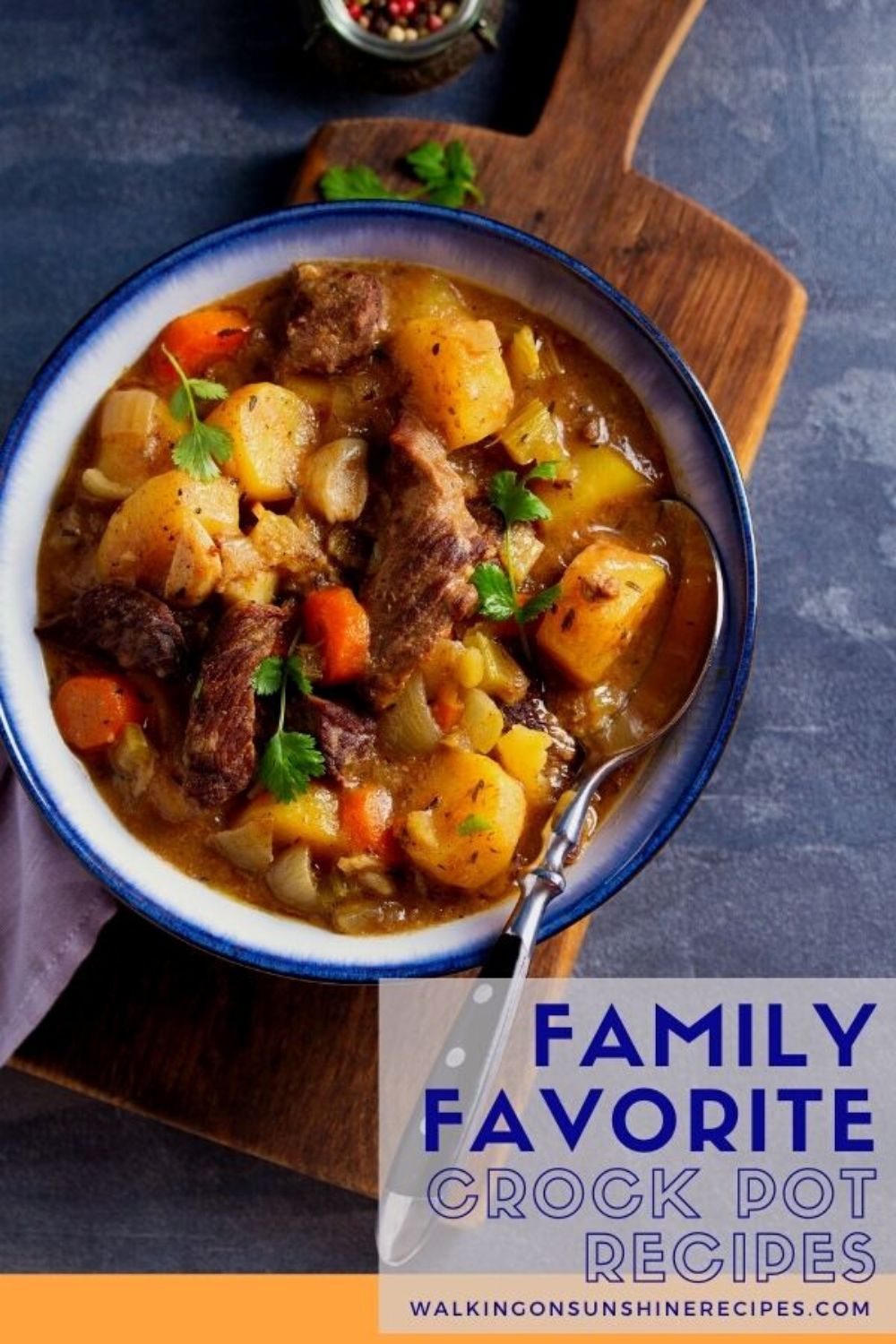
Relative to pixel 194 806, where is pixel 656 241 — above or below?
above

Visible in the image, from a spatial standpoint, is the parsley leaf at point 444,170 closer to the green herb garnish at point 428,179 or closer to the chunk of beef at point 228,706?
the green herb garnish at point 428,179

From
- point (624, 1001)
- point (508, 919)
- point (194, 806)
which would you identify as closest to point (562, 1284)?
point (624, 1001)

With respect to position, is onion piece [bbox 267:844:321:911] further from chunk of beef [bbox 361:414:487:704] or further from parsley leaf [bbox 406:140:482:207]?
parsley leaf [bbox 406:140:482:207]

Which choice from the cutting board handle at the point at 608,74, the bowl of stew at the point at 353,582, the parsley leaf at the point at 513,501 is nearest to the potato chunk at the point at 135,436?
the bowl of stew at the point at 353,582

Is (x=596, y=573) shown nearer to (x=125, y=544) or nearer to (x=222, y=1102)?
(x=125, y=544)

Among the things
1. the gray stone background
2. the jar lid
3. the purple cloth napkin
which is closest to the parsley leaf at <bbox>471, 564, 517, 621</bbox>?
the gray stone background

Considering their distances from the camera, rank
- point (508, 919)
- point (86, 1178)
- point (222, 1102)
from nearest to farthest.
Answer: point (508, 919) → point (222, 1102) → point (86, 1178)
